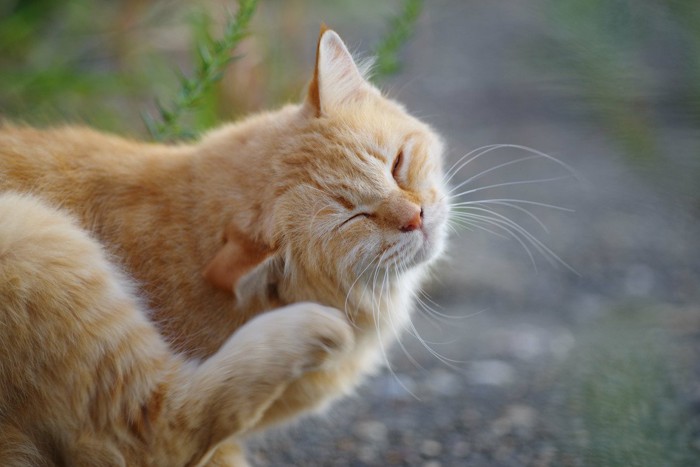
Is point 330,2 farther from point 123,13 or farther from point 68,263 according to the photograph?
point 68,263

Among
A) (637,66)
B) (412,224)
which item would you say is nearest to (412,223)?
(412,224)

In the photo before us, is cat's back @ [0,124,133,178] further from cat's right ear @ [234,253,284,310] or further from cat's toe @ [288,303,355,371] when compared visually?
cat's toe @ [288,303,355,371]

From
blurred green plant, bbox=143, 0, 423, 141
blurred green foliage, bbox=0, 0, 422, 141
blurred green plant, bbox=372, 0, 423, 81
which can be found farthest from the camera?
blurred green foliage, bbox=0, 0, 422, 141

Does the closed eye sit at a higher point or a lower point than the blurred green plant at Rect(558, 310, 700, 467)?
lower

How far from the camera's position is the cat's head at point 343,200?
66.0 inches

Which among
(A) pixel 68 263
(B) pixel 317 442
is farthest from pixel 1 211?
(B) pixel 317 442

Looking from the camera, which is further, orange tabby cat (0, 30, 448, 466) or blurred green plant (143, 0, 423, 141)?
blurred green plant (143, 0, 423, 141)

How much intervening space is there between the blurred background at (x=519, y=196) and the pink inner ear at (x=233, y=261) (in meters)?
0.55

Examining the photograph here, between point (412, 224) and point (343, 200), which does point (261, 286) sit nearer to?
point (343, 200)

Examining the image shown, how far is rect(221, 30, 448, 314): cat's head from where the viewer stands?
1.68m

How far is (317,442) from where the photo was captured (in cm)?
221

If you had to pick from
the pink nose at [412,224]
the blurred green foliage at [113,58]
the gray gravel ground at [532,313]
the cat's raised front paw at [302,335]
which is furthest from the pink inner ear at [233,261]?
the blurred green foliage at [113,58]

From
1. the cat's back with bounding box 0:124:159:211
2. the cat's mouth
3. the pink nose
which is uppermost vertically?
the cat's back with bounding box 0:124:159:211

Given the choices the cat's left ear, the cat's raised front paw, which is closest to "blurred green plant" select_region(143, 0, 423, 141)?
the cat's left ear
